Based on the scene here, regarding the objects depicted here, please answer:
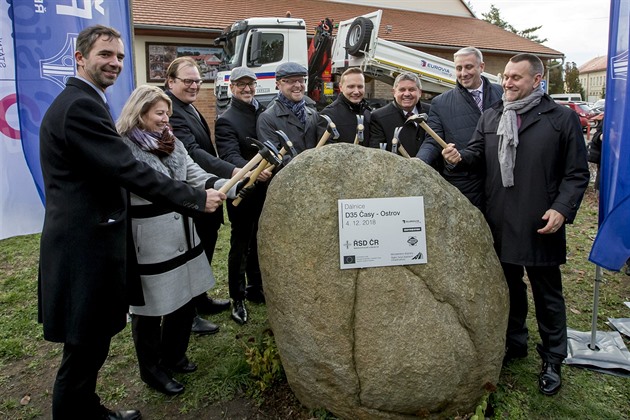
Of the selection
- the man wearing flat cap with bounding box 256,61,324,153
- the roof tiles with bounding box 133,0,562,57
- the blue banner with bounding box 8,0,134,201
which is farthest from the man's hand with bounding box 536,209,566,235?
the roof tiles with bounding box 133,0,562,57

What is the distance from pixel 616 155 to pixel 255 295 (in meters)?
2.97

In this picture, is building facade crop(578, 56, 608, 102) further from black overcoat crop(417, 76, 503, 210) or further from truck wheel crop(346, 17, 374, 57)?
black overcoat crop(417, 76, 503, 210)

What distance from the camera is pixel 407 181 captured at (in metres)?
2.46

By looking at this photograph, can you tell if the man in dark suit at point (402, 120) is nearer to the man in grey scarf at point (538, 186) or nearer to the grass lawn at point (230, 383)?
the man in grey scarf at point (538, 186)

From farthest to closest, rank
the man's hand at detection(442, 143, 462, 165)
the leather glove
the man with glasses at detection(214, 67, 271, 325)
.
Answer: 1. the man with glasses at detection(214, 67, 271, 325)
2. the man's hand at detection(442, 143, 462, 165)
3. the leather glove

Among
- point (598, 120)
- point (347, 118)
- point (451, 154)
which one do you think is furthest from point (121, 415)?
point (598, 120)

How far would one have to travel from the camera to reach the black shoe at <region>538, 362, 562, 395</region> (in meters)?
2.89

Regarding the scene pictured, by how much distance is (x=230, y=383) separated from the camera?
3031mm

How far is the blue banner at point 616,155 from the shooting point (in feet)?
9.62

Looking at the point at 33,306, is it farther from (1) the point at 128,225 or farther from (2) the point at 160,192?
(2) the point at 160,192

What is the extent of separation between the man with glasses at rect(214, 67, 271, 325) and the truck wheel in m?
7.12

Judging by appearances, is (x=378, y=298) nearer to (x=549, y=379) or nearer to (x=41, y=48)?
(x=549, y=379)

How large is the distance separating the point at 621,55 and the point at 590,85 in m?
79.5

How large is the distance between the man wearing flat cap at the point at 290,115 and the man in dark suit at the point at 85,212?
1331 mm
